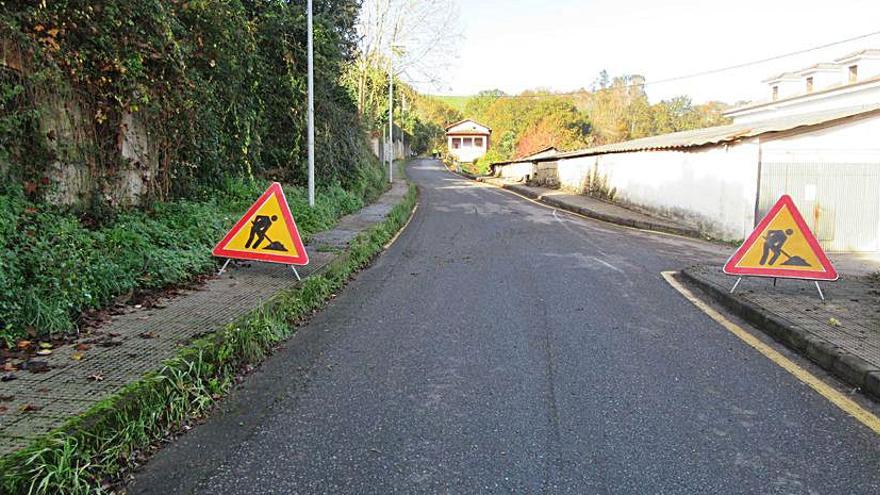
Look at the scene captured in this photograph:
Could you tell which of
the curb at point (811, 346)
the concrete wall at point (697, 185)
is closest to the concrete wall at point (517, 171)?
the concrete wall at point (697, 185)

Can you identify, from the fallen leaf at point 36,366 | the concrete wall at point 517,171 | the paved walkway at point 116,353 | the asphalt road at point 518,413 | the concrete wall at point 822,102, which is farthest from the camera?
the concrete wall at point 517,171

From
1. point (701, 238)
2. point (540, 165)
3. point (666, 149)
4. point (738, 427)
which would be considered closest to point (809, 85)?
point (540, 165)

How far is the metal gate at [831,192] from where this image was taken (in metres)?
14.0

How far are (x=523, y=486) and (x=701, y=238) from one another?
552 inches

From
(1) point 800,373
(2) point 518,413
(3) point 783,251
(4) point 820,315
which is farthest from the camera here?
(3) point 783,251

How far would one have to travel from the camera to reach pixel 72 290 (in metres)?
5.14

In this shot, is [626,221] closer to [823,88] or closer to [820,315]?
[820,315]

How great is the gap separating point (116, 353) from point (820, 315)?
21.3 feet

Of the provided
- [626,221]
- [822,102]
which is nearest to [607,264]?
[626,221]

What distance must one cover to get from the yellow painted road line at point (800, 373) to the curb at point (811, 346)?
201 mm

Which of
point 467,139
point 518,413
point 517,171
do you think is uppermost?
point 467,139

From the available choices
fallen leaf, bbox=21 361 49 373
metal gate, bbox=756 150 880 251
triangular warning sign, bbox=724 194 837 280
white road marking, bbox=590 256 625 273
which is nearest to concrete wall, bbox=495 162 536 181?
metal gate, bbox=756 150 880 251

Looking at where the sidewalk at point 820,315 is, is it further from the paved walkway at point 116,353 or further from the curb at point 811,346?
the paved walkway at point 116,353

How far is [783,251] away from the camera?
22.9 ft
